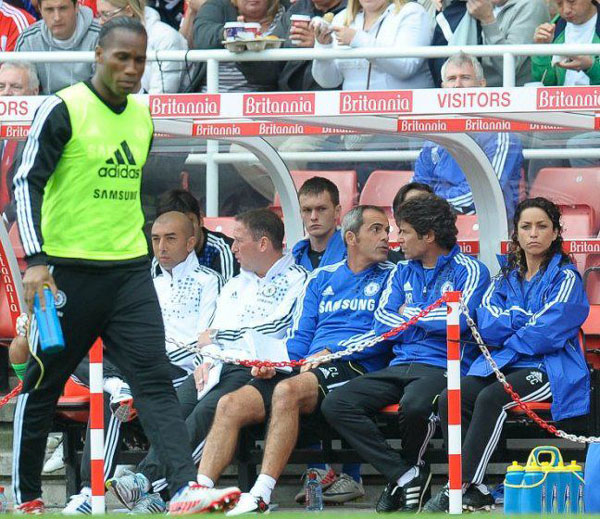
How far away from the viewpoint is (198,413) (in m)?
9.20

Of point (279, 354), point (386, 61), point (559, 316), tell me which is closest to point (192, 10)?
→ point (386, 61)

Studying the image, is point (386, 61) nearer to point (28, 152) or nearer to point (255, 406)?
point (255, 406)

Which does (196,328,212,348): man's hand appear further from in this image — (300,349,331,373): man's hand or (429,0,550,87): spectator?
(429,0,550,87): spectator

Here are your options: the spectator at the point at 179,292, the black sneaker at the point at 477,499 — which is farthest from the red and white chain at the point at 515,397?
the spectator at the point at 179,292

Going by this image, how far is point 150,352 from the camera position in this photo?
660 cm

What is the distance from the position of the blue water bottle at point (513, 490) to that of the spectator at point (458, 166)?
2201 millimetres

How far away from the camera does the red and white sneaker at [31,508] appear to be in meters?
6.86

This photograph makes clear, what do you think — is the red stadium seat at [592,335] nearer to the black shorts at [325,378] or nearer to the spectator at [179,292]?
the black shorts at [325,378]

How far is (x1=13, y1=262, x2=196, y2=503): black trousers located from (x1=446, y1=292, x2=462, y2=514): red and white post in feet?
6.81

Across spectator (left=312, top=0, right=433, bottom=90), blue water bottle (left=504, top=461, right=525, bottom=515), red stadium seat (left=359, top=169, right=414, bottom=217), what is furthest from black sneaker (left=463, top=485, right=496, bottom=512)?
spectator (left=312, top=0, right=433, bottom=90)

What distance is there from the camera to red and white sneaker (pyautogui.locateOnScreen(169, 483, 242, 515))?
6516mm

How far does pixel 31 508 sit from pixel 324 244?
3.72 metres

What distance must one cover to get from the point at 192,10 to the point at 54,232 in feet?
22.4

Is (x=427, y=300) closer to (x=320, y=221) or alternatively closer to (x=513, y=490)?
(x=320, y=221)
